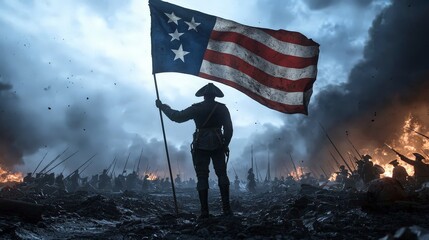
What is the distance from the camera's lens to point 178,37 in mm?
5914

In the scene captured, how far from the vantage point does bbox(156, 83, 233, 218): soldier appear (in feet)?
17.1

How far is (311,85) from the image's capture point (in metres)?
5.79

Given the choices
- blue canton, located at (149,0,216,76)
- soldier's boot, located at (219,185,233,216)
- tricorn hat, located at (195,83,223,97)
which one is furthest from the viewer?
blue canton, located at (149,0,216,76)

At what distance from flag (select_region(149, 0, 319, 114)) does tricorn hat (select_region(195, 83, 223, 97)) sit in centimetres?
38

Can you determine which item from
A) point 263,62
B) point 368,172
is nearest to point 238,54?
point 263,62

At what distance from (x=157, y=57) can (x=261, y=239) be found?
4.11 m

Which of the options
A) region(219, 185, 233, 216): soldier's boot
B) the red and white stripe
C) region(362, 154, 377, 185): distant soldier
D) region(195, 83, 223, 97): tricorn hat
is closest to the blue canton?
the red and white stripe

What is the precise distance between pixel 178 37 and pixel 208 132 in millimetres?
2201

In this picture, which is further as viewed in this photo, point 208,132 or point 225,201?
point 208,132

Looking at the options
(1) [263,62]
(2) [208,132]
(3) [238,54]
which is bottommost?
(2) [208,132]

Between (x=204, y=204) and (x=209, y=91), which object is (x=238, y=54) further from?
(x=204, y=204)

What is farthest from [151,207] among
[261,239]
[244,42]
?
[261,239]

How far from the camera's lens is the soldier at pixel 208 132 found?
5199 mm

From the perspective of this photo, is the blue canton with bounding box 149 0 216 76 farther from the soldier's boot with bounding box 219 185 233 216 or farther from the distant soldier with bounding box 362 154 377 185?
the distant soldier with bounding box 362 154 377 185
